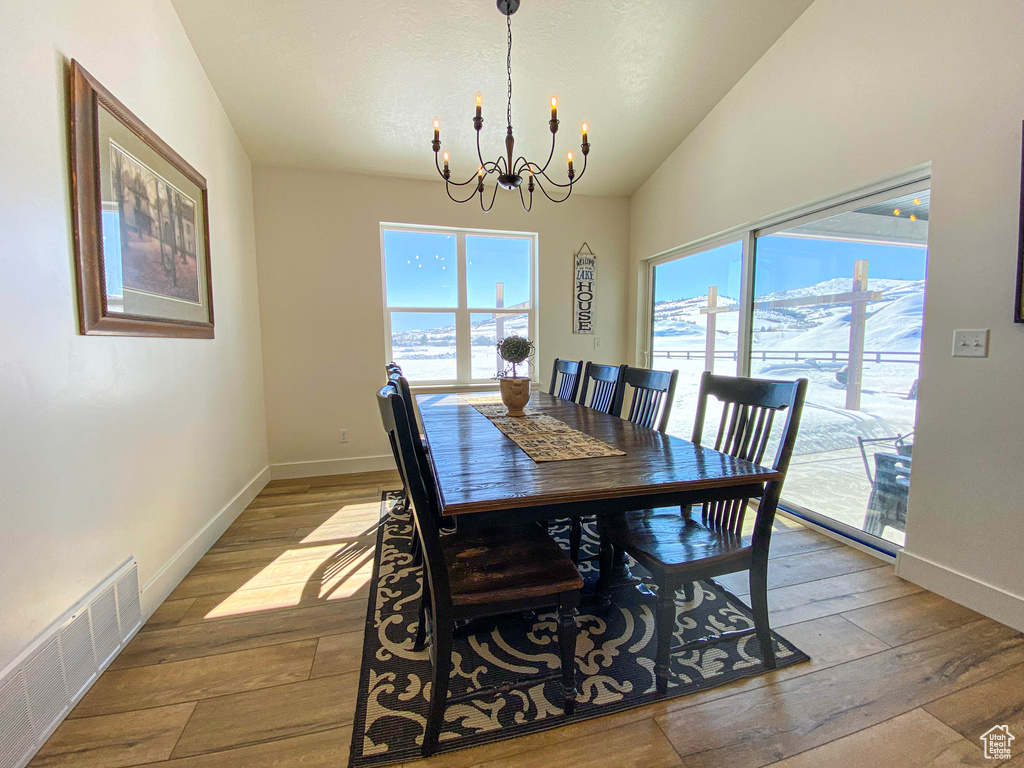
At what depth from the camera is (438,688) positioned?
1106mm

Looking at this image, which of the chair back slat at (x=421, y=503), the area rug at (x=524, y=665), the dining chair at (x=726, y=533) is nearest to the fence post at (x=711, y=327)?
the dining chair at (x=726, y=533)

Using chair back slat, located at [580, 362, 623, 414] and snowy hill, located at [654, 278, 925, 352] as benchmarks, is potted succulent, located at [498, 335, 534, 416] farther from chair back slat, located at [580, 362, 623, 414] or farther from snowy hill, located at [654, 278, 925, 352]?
snowy hill, located at [654, 278, 925, 352]

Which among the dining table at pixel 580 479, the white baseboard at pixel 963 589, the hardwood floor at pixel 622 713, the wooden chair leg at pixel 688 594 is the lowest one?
the hardwood floor at pixel 622 713

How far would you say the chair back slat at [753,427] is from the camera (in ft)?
4.36

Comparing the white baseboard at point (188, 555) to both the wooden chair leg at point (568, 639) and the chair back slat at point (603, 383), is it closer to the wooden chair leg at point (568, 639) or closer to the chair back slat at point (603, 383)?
the wooden chair leg at point (568, 639)

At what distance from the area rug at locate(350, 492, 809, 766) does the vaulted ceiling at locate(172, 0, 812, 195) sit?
9.59 feet

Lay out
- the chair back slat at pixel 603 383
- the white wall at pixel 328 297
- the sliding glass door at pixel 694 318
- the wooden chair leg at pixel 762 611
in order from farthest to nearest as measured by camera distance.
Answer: the white wall at pixel 328 297, the sliding glass door at pixel 694 318, the chair back slat at pixel 603 383, the wooden chair leg at pixel 762 611

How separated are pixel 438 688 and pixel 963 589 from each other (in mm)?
2208

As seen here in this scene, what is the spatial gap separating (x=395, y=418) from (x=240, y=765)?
104 centimetres

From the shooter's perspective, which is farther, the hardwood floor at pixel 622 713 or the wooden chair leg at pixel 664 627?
the wooden chair leg at pixel 664 627

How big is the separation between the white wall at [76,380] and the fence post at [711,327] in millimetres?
3545

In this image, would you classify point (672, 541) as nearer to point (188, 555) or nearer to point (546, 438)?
point (546, 438)

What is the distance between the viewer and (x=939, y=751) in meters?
1.10

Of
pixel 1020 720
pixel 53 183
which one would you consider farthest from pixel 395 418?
pixel 1020 720
